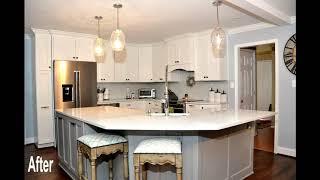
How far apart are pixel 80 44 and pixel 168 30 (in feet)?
5.83

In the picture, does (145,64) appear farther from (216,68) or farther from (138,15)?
(138,15)

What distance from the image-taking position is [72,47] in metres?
4.61

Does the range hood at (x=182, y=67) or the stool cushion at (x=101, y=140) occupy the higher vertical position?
the range hood at (x=182, y=67)

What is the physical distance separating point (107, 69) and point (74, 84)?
1002mm

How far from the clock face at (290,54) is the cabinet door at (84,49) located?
3.59 metres

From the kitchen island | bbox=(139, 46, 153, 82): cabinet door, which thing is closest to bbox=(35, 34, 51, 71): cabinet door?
the kitchen island

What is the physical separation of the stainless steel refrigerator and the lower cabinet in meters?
1.11

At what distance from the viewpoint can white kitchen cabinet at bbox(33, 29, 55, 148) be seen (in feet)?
14.0

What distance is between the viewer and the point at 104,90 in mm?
5523

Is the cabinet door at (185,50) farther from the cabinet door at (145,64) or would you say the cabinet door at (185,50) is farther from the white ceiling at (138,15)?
the cabinet door at (145,64)

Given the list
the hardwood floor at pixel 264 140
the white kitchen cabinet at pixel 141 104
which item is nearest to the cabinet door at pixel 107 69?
the white kitchen cabinet at pixel 141 104

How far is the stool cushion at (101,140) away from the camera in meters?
2.20
